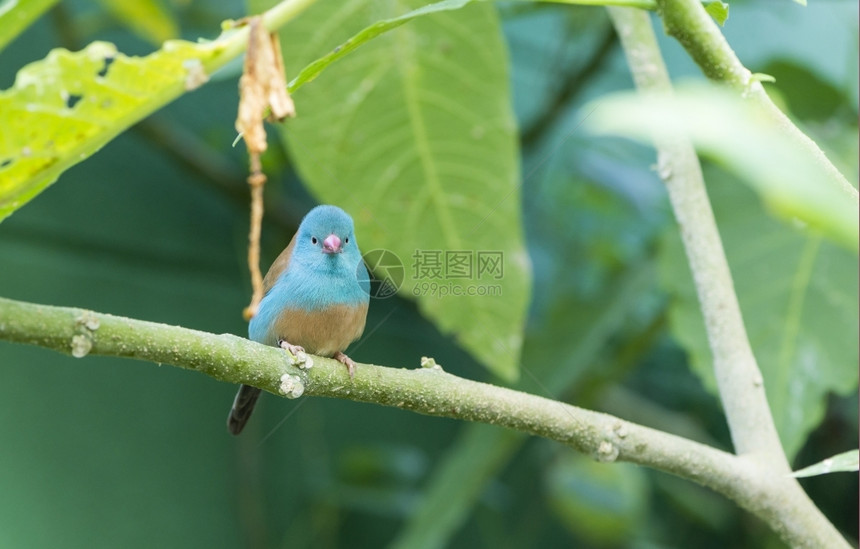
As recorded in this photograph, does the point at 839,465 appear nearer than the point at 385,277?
Yes

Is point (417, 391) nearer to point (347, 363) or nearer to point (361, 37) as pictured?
point (347, 363)

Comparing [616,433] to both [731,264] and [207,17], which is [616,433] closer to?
[731,264]

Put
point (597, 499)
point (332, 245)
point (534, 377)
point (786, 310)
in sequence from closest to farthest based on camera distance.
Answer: point (332, 245) → point (786, 310) → point (534, 377) → point (597, 499)

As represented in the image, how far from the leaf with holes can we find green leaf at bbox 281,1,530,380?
0.49m

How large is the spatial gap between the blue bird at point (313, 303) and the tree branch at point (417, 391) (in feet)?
0.49

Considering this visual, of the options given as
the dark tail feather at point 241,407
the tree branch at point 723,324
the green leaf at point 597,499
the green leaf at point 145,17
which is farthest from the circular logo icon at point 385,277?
the green leaf at point 597,499

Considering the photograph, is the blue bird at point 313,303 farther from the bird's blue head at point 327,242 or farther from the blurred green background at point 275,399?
the blurred green background at point 275,399

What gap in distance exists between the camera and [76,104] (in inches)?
22.6

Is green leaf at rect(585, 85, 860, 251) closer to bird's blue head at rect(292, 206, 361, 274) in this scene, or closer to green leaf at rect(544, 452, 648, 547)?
bird's blue head at rect(292, 206, 361, 274)

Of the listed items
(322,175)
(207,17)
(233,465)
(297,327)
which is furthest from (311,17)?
(233,465)

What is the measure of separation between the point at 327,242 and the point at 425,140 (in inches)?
16.7

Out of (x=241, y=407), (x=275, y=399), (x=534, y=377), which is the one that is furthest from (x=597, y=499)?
(x=241, y=407)

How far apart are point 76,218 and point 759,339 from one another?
1.58 metres

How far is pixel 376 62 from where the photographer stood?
1.21 metres
